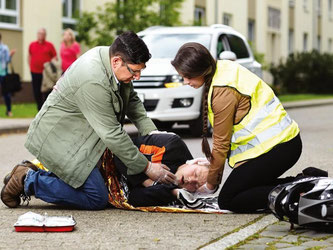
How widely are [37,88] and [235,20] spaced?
21.1 m

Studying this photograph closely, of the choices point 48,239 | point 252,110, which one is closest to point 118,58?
point 252,110

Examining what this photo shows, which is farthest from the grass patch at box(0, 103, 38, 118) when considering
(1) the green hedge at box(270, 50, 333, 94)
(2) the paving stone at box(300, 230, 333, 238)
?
(1) the green hedge at box(270, 50, 333, 94)

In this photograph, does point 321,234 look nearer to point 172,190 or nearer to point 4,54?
point 172,190

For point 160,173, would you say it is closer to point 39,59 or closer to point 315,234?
point 315,234

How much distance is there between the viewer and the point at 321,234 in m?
5.40

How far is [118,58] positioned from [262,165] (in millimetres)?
1323

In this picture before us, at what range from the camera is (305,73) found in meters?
38.4

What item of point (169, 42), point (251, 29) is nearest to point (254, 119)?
point (169, 42)

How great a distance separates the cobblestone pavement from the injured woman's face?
3.07ft

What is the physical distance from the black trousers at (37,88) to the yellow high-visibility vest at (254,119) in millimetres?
12097

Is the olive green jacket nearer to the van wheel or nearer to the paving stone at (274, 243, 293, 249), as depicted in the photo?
the paving stone at (274, 243, 293, 249)

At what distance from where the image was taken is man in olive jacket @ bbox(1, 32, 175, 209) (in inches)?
244

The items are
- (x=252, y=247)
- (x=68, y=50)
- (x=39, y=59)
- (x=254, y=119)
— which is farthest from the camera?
(x=39, y=59)

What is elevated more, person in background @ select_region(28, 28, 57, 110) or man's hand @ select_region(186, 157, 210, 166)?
person in background @ select_region(28, 28, 57, 110)
